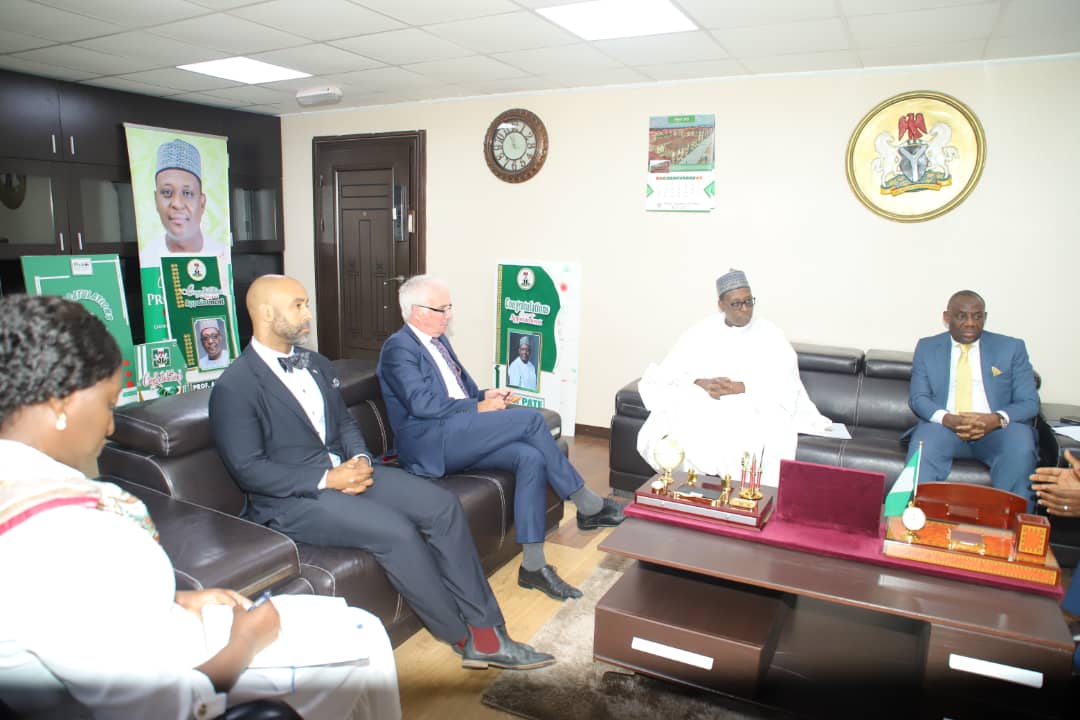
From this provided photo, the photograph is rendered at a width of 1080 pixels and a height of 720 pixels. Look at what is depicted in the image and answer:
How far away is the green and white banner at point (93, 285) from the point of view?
4719 mm

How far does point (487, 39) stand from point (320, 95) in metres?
1.95

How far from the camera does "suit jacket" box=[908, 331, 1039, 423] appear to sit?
133 inches

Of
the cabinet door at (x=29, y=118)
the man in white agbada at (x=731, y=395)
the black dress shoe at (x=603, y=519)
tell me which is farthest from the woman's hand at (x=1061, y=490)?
the cabinet door at (x=29, y=118)

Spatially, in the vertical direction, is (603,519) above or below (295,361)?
below

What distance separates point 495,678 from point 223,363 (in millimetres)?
4455

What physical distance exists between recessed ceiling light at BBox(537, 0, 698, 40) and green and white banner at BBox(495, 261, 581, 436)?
184cm

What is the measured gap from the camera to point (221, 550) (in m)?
1.95

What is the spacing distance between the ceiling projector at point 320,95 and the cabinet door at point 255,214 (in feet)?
3.71

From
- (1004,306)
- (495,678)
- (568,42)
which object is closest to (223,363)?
(568,42)

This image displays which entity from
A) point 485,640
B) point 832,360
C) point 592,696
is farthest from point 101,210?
point 832,360

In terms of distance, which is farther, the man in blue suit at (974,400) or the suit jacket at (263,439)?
the man in blue suit at (974,400)

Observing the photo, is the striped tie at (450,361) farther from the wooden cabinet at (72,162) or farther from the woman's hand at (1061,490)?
the wooden cabinet at (72,162)

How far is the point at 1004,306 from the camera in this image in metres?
4.05

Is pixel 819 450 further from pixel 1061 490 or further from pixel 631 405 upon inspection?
pixel 1061 490
